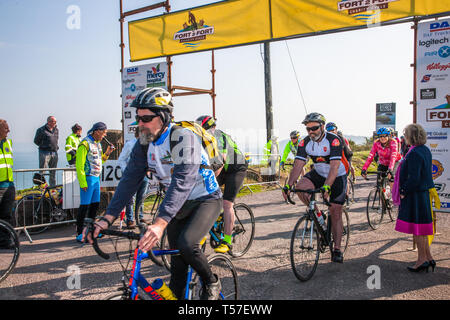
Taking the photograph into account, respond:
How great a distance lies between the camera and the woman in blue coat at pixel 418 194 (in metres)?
5.35

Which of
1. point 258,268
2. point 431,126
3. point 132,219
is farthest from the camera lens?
point 132,219

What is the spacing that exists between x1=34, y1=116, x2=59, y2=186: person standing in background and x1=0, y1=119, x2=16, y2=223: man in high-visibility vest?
459 cm

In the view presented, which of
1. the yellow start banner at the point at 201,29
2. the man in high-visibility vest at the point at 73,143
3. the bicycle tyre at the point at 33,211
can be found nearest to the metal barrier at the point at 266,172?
the yellow start banner at the point at 201,29

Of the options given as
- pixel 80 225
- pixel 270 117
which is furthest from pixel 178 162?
pixel 270 117

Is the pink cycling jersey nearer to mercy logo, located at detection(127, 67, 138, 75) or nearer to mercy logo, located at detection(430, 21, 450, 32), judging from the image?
mercy logo, located at detection(430, 21, 450, 32)

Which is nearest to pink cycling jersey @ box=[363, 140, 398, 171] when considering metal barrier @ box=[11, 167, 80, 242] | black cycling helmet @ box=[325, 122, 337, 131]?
black cycling helmet @ box=[325, 122, 337, 131]

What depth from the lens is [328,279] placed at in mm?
5094

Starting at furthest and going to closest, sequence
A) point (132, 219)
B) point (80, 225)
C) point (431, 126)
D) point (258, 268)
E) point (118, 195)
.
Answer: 1. point (132, 219)
2. point (80, 225)
3. point (431, 126)
4. point (258, 268)
5. point (118, 195)

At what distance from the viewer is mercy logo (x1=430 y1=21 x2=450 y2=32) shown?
6.46 m

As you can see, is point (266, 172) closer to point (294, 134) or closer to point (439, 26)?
point (294, 134)

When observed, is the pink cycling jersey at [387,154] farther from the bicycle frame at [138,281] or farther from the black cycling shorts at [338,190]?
the bicycle frame at [138,281]
